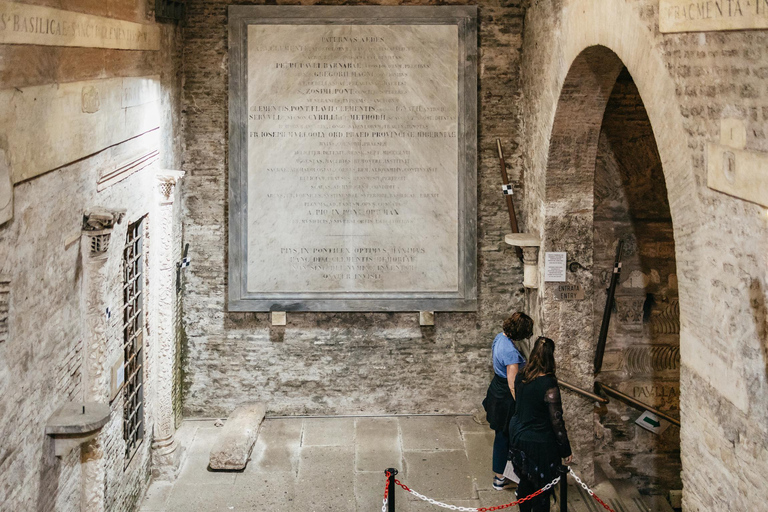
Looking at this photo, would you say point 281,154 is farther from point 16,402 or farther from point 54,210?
point 16,402

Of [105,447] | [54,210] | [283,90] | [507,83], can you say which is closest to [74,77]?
[54,210]

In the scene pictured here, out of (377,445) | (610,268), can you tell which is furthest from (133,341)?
(610,268)

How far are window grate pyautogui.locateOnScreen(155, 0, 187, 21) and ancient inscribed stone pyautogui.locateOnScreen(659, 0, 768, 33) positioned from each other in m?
3.91

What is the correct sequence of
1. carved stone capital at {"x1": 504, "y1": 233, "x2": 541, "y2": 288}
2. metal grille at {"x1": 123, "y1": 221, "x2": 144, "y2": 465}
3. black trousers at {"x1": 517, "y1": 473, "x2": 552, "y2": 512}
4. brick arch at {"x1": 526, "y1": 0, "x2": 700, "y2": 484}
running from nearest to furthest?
brick arch at {"x1": 526, "y1": 0, "x2": 700, "y2": 484}
black trousers at {"x1": 517, "y1": 473, "x2": 552, "y2": 512}
metal grille at {"x1": 123, "y1": 221, "x2": 144, "y2": 465}
carved stone capital at {"x1": 504, "y1": 233, "x2": 541, "y2": 288}

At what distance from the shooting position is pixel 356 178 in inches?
298

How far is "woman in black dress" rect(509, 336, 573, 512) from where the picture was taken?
17.3 feet

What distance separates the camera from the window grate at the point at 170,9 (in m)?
6.62

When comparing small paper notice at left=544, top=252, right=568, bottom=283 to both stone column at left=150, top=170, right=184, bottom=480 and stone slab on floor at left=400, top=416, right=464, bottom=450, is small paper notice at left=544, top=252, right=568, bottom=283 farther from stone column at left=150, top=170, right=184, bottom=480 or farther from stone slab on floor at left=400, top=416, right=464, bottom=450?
stone column at left=150, top=170, right=184, bottom=480

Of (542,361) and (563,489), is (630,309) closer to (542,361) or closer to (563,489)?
(542,361)

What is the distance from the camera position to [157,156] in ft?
21.9

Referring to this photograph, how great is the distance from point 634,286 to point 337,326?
248cm

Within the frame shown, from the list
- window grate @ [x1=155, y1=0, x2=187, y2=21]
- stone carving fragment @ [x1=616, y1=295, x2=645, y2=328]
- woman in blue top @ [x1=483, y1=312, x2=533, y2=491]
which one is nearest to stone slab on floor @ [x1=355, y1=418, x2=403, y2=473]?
woman in blue top @ [x1=483, y1=312, x2=533, y2=491]

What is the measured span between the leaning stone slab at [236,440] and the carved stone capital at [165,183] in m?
1.86

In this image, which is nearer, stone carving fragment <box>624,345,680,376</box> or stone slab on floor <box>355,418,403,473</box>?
stone slab on floor <box>355,418,403,473</box>
